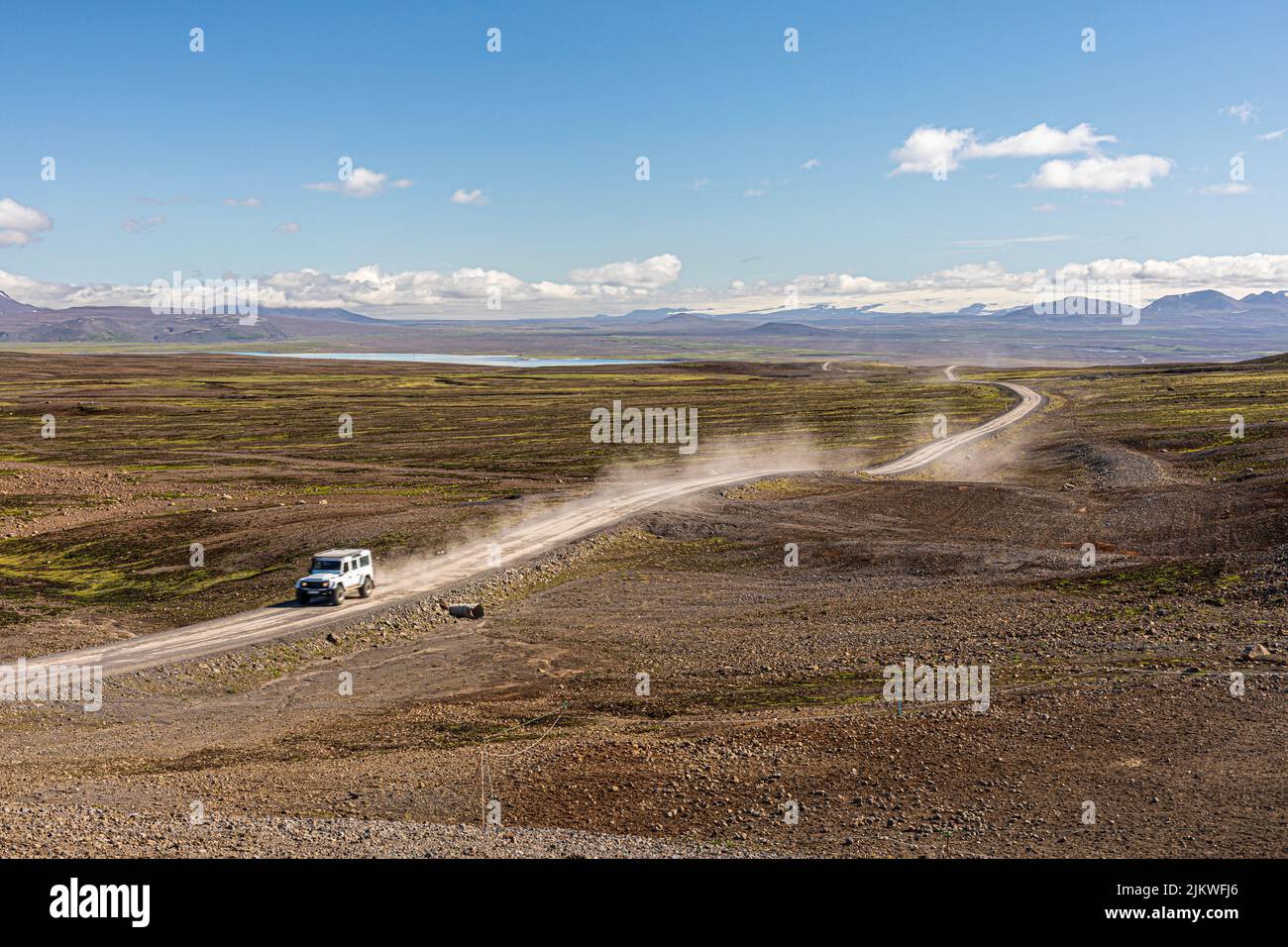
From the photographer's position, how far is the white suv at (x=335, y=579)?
45812mm

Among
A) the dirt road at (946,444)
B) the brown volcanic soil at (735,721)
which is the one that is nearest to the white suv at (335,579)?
the brown volcanic soil at (735,721)

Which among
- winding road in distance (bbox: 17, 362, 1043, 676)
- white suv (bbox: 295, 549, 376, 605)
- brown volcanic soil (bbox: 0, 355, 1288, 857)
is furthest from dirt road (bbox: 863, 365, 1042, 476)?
white suv (bbox: 295, 549, 376, 605)

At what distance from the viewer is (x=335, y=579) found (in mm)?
45875

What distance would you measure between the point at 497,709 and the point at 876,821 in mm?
15372

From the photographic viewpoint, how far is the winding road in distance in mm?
39250

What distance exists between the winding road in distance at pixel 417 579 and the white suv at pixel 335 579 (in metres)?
0.62

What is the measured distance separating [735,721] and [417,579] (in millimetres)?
26615

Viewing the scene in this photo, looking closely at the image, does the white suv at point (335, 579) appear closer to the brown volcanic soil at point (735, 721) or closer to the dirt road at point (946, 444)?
the brown volcanic soil at point (735, 721)

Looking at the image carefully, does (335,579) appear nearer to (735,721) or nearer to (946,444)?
(735,721)

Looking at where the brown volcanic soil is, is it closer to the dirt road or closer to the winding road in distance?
the winding road in distance

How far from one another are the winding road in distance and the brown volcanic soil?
2.17 meters

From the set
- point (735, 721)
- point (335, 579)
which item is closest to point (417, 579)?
point (335, 579)

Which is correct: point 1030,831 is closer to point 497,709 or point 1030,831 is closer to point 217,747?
point 497,709
